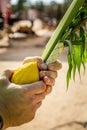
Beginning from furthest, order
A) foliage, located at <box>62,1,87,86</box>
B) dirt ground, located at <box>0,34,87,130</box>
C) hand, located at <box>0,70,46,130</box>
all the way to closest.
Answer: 1. dirt ground, located at <box>0,34,87,130</box>
2. foliage, located at <box>62,1,87,86</box>
3. hand, located at <box>0,70,46,130</box>

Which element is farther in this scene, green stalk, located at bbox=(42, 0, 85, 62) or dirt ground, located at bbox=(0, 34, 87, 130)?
dirt ground, located at bbox=(0, 34, 87, 130)

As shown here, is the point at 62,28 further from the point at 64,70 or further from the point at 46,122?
the point at 64,70

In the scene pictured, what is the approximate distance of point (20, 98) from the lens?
2.07 m

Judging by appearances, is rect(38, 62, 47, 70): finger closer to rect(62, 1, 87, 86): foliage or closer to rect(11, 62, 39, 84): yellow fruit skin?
rect(11, 62, 39, 84): yellow fruit skin

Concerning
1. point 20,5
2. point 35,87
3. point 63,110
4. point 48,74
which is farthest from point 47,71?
point 20,5

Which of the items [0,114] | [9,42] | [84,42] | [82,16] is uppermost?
[82,16]

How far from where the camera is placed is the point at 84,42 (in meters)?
2.29

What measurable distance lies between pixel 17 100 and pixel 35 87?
12cm

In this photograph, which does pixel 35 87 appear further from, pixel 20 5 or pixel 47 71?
pixel 20 5

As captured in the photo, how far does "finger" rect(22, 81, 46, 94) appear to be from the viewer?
2.08m

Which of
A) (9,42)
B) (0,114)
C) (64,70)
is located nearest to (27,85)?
(0,114)

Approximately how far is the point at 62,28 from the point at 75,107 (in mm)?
5026

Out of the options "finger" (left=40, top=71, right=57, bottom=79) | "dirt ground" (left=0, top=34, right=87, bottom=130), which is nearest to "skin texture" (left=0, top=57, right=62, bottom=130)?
"finger" (left=40, top=71, right=57, bottom=79)

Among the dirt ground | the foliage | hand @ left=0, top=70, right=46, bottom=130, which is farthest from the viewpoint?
the dirt ground
